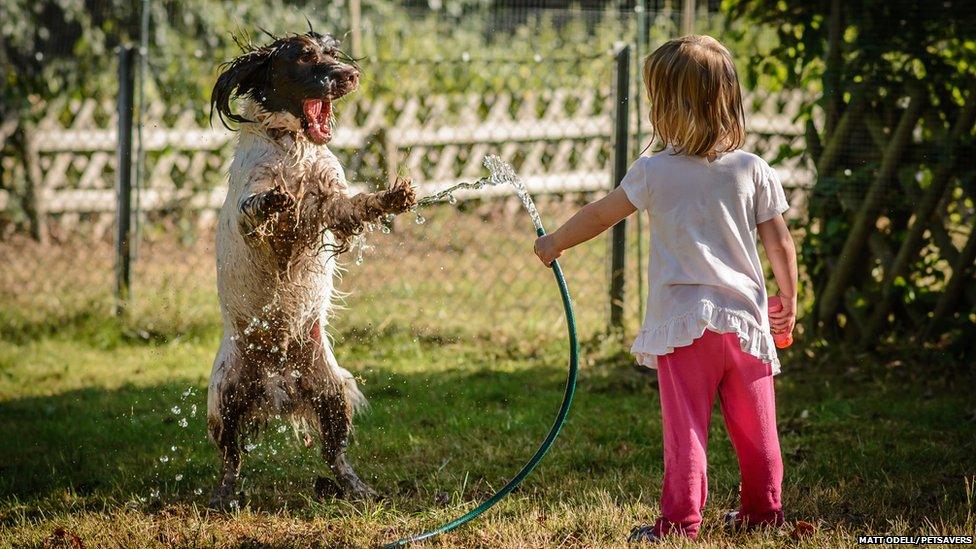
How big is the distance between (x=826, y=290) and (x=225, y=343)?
342cm

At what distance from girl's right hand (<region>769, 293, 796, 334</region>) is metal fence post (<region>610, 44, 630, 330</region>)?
2882 mm

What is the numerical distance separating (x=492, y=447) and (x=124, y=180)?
3.41 meters

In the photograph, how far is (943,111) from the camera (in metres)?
5.22

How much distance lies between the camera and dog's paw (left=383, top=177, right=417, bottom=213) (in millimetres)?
3016

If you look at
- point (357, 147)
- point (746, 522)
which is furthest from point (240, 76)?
point (357, 147)

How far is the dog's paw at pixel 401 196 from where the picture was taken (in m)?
3.02

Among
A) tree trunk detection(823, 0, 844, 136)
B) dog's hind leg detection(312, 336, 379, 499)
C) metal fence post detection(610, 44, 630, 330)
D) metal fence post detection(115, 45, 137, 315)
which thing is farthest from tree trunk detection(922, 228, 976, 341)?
metal fence post detection(115, 45, 137, 315)

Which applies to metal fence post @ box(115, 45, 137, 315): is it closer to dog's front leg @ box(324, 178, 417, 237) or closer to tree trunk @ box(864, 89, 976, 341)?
dog's front leg @ box(324, 178, 417, 237)

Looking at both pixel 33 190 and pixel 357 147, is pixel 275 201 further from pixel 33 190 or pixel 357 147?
pixel 33 190

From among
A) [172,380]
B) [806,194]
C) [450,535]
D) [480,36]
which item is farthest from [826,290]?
[480,36]

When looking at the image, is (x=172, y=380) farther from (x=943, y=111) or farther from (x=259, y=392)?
(x=943, y=111)

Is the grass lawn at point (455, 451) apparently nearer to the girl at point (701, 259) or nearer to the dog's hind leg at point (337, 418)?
the dog's hind leg at point (337, 418)

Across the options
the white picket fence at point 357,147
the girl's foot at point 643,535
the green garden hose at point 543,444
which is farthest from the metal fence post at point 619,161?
the girl's foot at point 643,535

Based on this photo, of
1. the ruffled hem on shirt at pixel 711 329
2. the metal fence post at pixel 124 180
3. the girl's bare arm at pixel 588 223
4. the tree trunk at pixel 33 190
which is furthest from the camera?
the tree trunk at pixel 33 190
